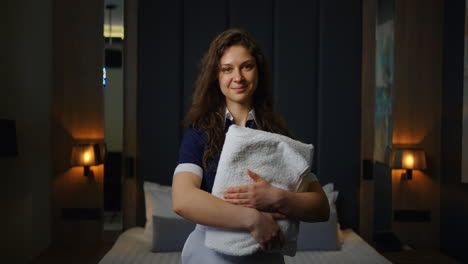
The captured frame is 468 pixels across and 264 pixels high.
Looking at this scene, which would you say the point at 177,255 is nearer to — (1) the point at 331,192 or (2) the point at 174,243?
(2) the point at 174,243

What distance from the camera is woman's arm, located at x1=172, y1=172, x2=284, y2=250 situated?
38.8 inches

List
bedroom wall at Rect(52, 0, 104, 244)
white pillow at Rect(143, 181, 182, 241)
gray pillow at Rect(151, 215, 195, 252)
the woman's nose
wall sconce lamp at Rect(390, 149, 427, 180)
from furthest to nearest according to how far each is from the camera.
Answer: wall sconce lamp at Rect(390, 149, 427, 180)
bedroom wall at Rect(52, 0, 104, 244)
white pillow at Rect(143, 181, 182, 241)
gray pillow at Rect(151, 215, 195, 252)
the woman's nose

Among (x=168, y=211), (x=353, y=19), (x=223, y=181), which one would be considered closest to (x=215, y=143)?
(x=223, y=181)

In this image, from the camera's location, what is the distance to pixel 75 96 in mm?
2902

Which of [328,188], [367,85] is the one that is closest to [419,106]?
[367,85]

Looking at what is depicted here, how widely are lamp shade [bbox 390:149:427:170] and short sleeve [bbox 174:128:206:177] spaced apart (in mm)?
2209

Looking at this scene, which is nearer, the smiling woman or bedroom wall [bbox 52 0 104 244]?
the smiling woman

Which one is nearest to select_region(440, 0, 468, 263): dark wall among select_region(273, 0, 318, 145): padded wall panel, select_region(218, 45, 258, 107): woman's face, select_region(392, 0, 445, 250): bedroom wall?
select_region(392, 0, 445, 250): bedroom wall

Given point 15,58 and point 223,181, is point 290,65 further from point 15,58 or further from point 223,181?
point 223,181

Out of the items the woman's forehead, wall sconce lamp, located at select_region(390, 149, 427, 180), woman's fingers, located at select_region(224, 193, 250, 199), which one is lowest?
wall sconce lamp, located at select_region(390, 149, 427, 180)

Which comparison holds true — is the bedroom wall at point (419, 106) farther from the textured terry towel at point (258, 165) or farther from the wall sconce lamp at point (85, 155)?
the textured terry towel at point (258, 165)

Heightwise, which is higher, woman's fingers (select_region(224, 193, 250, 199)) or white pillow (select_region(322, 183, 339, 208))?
woman's fingers (select_region(224, 193, 250, 199))

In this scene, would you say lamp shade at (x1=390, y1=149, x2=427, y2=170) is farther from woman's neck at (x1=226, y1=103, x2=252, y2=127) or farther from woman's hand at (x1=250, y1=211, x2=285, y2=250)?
woman's hand at (x1=250, y1=211, x2=285, y2=250)

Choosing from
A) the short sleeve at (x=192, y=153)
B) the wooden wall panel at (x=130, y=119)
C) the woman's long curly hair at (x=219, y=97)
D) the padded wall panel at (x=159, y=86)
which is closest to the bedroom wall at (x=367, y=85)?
the padded wall panel at (x=159, y=86)
